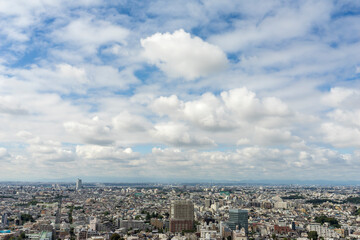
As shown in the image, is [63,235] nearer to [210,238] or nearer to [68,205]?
[210,238]

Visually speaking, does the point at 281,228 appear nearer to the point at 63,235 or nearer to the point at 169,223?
the point at 169,223

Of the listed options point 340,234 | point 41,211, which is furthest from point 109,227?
point 340,234

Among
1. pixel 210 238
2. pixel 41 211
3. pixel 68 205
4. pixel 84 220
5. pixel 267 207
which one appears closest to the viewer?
pixel 210 238

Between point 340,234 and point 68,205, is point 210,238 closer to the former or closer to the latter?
point 340,234

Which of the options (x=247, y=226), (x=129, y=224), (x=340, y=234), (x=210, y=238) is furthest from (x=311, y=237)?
(x=129, y=224)

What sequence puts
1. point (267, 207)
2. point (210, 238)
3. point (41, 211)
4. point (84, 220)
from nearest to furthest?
point (210, 238)
point (84, 220)
point (41, 211)
point (267, 207)

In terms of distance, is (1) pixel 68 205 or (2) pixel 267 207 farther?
(2) pixel 267 207

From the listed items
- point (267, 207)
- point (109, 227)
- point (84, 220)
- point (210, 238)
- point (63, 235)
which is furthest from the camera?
point (267, 207)

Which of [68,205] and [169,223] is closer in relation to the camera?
[169,223]

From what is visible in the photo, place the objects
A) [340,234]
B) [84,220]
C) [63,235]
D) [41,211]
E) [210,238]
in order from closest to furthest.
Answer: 1. [210,238]
2. [63,235]
3. [340,234]
4. [84,220]
5. [41,211]
